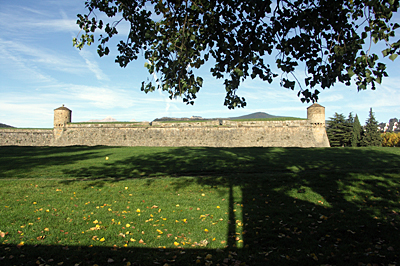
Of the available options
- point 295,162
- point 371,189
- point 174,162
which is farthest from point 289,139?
point 371,189

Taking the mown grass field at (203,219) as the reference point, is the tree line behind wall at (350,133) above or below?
above

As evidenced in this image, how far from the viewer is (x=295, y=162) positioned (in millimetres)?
14922

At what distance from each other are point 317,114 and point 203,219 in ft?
87.9

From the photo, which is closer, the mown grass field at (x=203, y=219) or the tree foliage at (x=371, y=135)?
the mown grass field at (x=203, y=219)

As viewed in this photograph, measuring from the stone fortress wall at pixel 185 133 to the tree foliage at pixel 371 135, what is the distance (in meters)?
16.9

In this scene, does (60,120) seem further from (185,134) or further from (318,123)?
(318,123)

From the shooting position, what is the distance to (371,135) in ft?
146

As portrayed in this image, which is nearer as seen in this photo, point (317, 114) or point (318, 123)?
point (317, 114)

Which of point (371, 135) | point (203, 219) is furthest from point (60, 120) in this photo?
point (371, 135)

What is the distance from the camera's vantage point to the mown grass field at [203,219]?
511 cm

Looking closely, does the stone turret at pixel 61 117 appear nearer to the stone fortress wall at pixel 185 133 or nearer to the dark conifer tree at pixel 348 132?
the stone fortress wall at pixel 185 133

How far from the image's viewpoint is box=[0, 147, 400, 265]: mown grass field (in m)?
5.11

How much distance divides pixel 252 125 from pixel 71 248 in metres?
27.7

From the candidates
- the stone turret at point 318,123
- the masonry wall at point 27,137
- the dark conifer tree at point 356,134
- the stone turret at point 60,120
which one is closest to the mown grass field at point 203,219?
the stone turret at point 318,123
